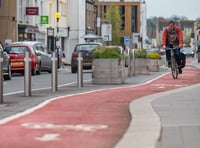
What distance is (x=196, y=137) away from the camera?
887 centimetres

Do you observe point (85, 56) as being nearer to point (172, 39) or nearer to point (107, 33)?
point (172, 39)

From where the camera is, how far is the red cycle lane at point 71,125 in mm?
8547

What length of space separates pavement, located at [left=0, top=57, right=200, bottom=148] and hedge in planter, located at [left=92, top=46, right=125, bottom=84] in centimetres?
548

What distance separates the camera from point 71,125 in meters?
10.1

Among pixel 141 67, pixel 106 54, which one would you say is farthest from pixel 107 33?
pixel 106 54

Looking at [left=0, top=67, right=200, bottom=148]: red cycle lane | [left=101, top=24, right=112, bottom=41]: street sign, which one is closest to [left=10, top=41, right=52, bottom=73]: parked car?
[left=101, top=24, right=112, bottom=41]: street sign

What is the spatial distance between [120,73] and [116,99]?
6.75m

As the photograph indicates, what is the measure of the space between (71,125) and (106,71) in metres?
10.9

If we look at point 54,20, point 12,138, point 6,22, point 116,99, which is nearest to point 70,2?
point 54,20

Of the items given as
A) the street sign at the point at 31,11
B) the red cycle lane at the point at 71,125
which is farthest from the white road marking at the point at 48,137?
the street sign at the point at 31,11

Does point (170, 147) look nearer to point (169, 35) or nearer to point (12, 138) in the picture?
point (12, 138)

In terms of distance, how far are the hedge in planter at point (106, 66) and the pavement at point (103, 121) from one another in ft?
18.0

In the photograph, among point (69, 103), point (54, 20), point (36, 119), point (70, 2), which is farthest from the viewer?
point (70, 2)

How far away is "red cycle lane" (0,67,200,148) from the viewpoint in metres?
8.55
